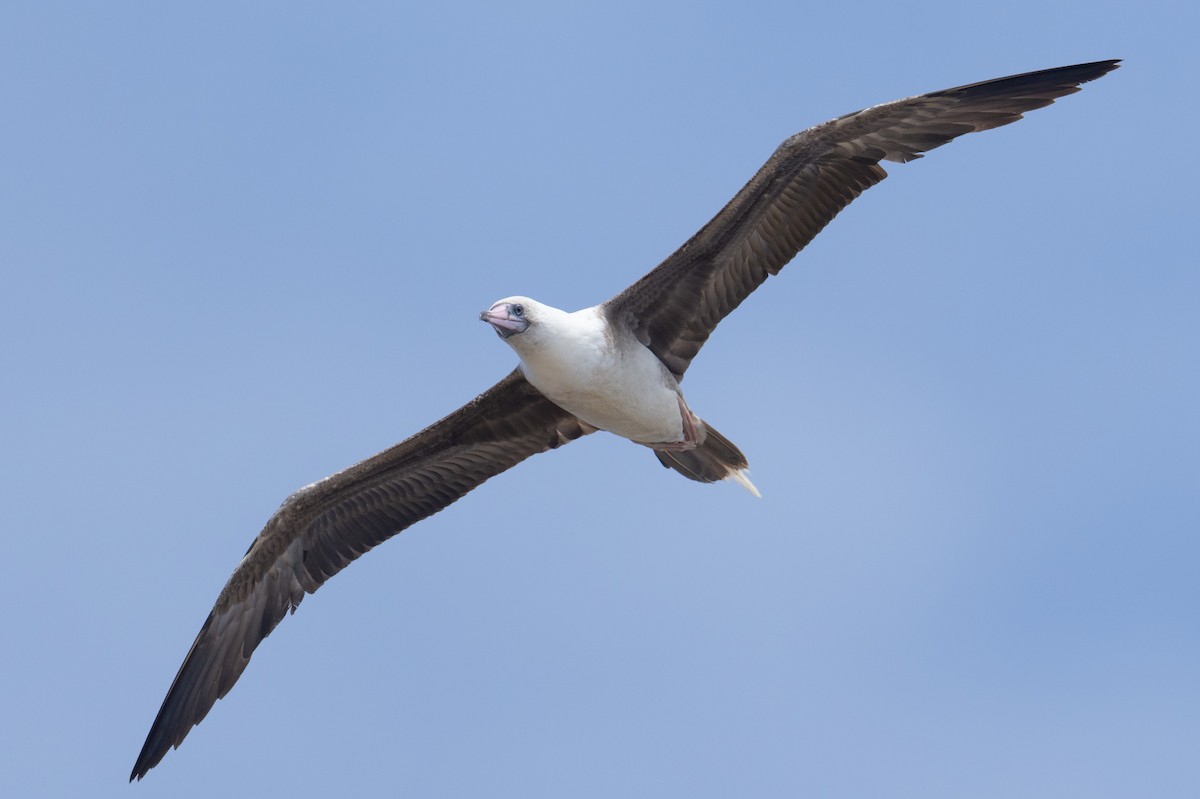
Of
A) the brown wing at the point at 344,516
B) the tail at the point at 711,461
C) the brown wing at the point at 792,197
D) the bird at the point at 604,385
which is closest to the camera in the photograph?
the brown wing at the point at 792,197

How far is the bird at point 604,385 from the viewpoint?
1509 centimetres

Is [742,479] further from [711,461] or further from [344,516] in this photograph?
[344,516]

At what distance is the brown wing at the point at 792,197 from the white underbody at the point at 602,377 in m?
0.40

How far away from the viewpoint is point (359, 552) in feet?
57.0

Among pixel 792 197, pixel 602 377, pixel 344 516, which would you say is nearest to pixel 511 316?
pixel 602 377

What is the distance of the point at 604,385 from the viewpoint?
15430 mm

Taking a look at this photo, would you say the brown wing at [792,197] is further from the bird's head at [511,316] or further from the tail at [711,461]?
the bird's head at [511,316]

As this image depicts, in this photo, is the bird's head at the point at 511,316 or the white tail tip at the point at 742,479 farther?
the white tail tip at the point at 742,479

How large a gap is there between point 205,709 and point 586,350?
5.22m

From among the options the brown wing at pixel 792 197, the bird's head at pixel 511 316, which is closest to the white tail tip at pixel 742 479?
the brown wing at pixel 792 197

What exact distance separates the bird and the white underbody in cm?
1

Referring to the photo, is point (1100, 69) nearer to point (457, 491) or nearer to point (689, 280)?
point (689, 280)

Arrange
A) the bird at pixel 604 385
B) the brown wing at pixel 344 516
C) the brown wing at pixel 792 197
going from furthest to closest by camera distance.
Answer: the brown wing at pixel 344 516
the bird at pixel 604 385
the brown wing at pixel 792 197

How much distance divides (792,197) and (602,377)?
7.65ft
